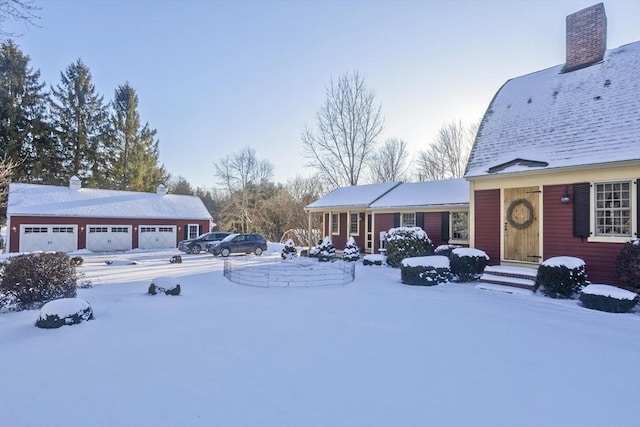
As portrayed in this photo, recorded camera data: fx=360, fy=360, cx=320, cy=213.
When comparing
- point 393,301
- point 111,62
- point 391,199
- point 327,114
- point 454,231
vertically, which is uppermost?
point 327,114

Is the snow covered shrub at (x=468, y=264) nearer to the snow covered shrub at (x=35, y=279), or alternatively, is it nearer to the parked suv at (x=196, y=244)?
the snow covered shrub at (x=35, y=279)

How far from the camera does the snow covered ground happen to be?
3.29m

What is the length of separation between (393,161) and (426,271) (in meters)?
25.1

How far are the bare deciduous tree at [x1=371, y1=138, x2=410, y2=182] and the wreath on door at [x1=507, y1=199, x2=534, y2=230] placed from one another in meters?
23.1

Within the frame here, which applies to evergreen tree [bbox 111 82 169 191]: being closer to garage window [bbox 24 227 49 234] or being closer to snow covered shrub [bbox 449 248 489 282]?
garage window [bbox 24 227 49 234]

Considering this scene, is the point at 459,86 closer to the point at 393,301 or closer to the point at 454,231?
the point at 454,231

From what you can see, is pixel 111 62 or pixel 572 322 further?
pixel 111 62

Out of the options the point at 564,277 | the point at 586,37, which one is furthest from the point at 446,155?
the point at 564,277

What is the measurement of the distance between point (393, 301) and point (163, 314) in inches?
193

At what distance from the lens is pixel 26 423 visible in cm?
308

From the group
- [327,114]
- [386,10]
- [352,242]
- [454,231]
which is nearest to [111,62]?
[386,10]

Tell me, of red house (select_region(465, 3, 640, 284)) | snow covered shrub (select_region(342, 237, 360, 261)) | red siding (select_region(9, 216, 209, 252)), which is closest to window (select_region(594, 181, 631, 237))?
red house (select_region(465, 3, 640, 284))

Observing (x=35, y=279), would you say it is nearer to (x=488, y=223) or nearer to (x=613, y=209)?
(x=488, y=223)

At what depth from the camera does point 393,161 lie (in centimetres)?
3444
